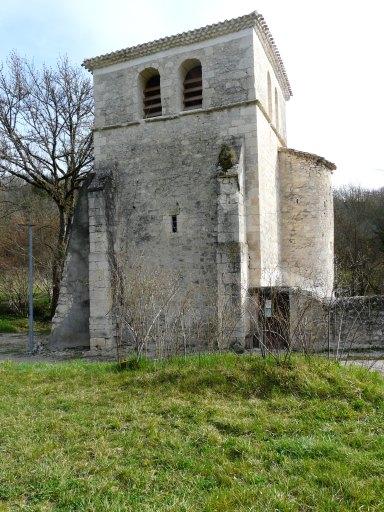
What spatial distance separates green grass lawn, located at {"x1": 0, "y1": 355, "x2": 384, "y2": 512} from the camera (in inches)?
144

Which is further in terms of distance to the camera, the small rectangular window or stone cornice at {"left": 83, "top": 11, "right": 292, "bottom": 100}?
the small rectangular window

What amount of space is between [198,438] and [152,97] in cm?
1067

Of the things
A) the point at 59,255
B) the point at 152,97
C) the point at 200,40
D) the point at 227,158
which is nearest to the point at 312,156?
the point at 227,158

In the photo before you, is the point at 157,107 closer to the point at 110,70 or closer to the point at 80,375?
the point at 110,70

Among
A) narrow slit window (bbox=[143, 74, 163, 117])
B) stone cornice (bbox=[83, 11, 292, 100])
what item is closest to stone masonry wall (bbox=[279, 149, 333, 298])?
stone cornice (bbox=[83, 11, 292, 100])

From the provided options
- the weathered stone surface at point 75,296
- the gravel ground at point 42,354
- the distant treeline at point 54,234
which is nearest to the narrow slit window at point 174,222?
the weathered stone surface at point 75,296

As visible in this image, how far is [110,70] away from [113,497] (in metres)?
12.4

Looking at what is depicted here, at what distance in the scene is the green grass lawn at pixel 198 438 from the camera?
3.66 metres

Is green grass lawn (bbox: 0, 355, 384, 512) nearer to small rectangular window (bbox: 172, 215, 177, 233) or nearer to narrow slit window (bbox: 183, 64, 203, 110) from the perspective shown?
small rectangular window (bbox: 172, 215, 177, 233)

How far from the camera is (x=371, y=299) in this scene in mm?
11219

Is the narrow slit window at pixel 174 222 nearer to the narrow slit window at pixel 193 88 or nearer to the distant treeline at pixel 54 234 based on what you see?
the narrow slit window at pixel 193 88

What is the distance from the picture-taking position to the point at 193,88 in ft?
42.0

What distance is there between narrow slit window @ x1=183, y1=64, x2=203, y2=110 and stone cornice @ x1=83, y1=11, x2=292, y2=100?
822 millimetres

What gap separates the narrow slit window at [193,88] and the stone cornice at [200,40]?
2.70 ft
